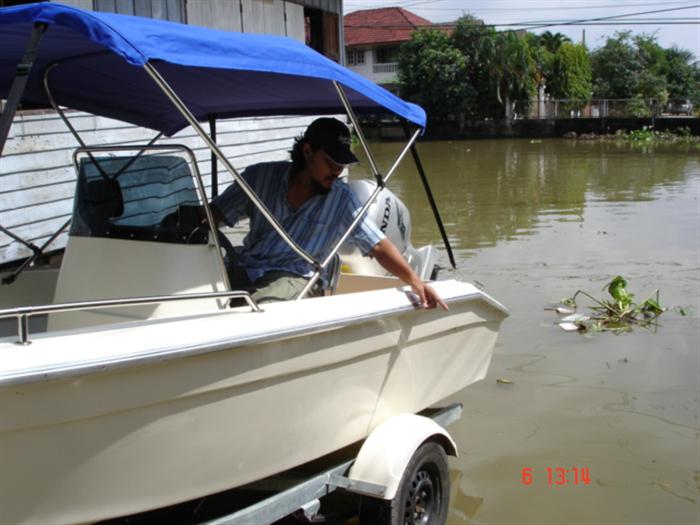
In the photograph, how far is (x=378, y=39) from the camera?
185ft

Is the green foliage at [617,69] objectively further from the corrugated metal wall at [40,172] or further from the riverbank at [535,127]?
the corrugated metal wall at [40,172]

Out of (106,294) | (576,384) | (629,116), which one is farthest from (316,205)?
(629,116)

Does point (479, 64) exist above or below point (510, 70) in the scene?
above

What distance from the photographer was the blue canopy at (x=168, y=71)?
2.65 m

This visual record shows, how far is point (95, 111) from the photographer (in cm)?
455

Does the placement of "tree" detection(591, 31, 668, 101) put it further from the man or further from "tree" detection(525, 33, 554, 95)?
the man

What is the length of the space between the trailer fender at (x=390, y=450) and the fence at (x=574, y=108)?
3956 cm

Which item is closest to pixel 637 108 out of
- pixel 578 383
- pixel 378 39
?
pixel 378 39

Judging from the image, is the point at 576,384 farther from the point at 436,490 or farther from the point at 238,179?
the point at 238,179

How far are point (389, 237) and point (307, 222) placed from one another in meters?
2.25

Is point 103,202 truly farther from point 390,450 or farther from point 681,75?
point 681,75

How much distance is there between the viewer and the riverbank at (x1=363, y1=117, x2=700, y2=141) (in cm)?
3750

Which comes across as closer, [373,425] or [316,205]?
[373,425]

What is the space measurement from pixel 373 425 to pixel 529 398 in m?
2.55
